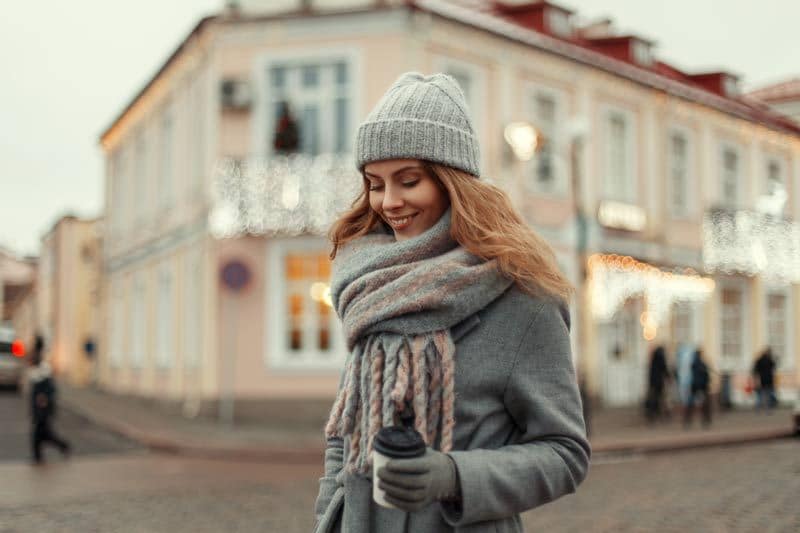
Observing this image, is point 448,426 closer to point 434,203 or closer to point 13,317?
point 434,203

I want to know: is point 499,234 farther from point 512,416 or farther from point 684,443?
point 684,443

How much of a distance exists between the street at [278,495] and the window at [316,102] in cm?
718

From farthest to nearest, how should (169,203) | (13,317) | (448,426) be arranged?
(13,317)
(169,203)
(448,426)

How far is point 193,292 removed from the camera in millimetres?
22172

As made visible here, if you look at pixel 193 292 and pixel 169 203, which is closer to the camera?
pixel 193 292

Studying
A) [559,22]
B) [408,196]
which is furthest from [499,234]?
[559,22]

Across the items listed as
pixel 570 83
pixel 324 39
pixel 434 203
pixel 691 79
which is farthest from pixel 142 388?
pixel 434 203

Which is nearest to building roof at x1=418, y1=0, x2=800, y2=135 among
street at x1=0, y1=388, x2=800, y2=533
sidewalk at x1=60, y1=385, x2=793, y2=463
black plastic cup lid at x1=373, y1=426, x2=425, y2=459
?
sidewalk at x1=60, y1=385, x2=793, y2=463

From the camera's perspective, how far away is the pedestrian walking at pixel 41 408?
14195mm

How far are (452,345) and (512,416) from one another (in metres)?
0.21

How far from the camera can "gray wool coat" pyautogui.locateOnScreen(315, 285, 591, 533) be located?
198cm

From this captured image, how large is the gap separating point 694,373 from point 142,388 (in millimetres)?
14294

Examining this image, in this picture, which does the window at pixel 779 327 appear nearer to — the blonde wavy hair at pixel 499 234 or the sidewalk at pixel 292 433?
the sidewalk at pixel 292 433

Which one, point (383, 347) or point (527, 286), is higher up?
point (527, 286)
